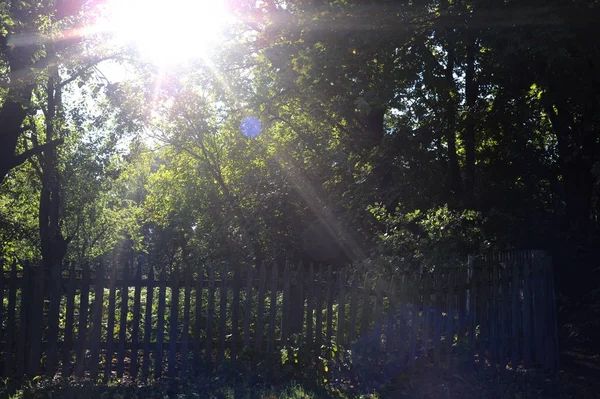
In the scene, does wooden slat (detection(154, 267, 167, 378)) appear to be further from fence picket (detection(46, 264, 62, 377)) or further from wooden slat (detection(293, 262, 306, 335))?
wooden slat (detection(293, 262, 306, 335))

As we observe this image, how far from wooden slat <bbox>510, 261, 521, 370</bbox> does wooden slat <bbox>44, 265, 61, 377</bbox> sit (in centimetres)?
660

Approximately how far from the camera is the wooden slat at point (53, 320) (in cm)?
861

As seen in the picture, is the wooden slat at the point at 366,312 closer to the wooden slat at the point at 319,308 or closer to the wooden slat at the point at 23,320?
the wooden slat at the point at 319,308

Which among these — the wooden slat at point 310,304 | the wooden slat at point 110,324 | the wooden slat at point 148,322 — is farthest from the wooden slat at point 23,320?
the wooden slat at point 310,304

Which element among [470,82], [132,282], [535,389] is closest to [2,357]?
[132,282]

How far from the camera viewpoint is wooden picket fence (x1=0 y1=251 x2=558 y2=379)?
8680mm

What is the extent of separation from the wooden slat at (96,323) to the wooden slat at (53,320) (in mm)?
490

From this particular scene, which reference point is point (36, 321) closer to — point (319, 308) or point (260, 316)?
point (260, 316)

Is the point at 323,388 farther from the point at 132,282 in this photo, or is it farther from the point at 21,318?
the point at 21,318

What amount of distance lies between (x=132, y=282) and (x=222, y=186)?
576 inches

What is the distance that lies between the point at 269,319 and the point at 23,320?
335 cm

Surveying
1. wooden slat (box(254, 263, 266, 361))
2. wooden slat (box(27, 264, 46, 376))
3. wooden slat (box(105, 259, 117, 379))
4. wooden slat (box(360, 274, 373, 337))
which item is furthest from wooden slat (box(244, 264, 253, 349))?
wooden slat (box(27, 264, 46, 376))

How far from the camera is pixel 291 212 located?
21.4 m

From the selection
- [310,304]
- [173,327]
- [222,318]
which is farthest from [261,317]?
[173,327]
